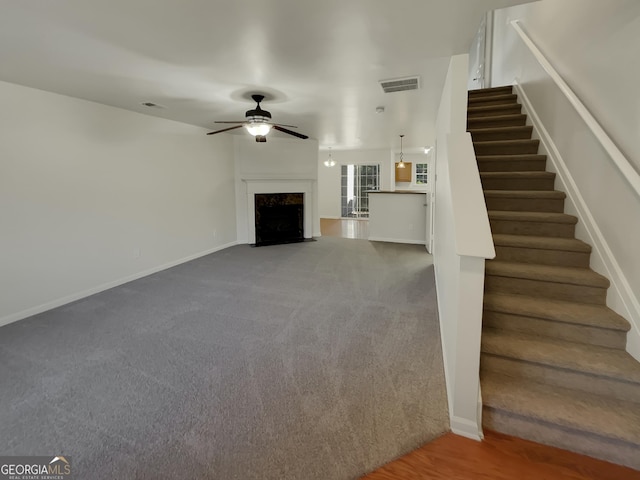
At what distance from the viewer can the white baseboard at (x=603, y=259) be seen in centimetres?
168

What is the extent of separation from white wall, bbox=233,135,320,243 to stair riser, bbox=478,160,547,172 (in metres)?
4.45

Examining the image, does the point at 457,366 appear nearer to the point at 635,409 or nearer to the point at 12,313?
the point at 635,409

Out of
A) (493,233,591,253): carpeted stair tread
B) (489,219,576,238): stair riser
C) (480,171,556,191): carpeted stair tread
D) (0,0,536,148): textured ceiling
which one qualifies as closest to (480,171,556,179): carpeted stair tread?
(480,171,556,191): carpeted stair tread

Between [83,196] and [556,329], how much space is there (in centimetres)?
476

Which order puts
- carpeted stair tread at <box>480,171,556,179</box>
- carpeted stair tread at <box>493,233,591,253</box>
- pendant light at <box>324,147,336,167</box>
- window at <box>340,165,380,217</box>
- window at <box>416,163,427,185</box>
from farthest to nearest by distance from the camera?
window at <box>416,163,427,185</box>, window at <box>340,165,380,217</box>, pendant light at <box>324,147,336,167</box>, carpeted stair tread at <box>480,171,556,179</box>, carpeted stair tread at <box>493,233,591,253</box>

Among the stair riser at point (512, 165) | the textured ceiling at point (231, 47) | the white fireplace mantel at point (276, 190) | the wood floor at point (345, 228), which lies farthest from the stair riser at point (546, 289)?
the white fireplace mantel at point (276, 190)

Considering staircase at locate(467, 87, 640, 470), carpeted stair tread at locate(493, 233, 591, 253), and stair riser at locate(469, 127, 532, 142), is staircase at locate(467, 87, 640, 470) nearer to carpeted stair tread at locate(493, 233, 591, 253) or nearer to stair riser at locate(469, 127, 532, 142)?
carpeted stair tread at locate(493, 233, 591, 253)

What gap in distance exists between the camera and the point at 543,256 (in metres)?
2.21

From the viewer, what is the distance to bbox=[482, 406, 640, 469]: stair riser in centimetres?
136

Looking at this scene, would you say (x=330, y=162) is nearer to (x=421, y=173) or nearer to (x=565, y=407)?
(x=421, y=173)

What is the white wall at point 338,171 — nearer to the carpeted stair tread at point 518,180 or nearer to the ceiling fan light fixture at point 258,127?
the ceiling fan light fixture at point 258,127

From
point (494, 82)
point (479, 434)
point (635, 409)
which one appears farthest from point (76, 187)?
point (494, 82)

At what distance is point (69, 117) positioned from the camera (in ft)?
10.9

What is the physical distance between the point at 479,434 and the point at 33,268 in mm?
4227
